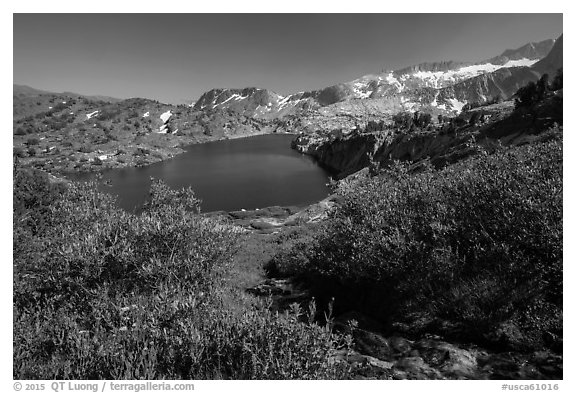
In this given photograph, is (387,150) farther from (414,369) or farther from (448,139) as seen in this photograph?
(414,369)

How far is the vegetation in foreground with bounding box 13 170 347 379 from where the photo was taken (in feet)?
26.3

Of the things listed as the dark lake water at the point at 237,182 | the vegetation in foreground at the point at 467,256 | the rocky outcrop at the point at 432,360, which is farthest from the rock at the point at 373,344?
the dark lake water at the point at 237,182

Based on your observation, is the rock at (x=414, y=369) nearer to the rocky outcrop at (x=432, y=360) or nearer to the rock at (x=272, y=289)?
the rocky outcrop at (x=432, y=360)

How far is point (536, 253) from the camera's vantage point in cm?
1160

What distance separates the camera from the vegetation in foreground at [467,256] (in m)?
10.5

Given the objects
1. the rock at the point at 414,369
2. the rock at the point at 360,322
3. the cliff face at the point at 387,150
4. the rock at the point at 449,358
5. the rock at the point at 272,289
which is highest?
the cliff face at the point at 387,150

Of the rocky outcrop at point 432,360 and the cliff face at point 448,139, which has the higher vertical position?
the cliff face at point 448,139

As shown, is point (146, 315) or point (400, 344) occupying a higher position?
point (146, 315)

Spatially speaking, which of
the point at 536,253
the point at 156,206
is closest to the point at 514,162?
the point at 536,253

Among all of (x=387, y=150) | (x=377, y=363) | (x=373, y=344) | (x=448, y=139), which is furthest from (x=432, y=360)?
(x=387, y=150)

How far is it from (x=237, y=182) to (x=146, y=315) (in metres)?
121

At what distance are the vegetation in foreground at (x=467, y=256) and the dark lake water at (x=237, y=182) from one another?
60223 mm

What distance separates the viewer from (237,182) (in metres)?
130
